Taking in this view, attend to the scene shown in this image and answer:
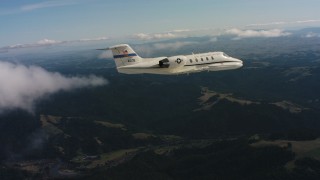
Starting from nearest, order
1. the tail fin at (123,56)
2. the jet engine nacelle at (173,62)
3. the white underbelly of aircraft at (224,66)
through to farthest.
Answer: the jet engine nacelle at (173,62) → the tail fin at (123,56) → the white underbelly of aircraft at (224,66)

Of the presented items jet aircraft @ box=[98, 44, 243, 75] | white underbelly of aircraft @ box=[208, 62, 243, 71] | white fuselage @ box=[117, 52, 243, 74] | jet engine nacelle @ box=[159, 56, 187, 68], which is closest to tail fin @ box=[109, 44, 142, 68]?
jet aircraft @ box=[98, 44, 243, 75]

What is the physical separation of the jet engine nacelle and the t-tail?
8724mm

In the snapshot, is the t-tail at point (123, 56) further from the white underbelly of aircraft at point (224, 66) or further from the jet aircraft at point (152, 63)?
the white underbelly of aircraft at point (224, 66)

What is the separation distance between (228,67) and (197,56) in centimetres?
1360

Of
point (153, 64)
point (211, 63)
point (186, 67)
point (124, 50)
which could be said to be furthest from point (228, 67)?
point (124, 50)

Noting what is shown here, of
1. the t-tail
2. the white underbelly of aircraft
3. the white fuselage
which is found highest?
the t-tail

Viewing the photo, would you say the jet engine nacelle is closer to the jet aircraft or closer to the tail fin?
the jet aircraft

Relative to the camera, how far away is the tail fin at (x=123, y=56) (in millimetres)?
125644

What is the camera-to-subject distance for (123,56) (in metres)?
127

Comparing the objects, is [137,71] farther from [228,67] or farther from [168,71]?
[228,67]

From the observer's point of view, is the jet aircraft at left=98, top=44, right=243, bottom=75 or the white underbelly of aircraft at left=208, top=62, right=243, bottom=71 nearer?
the jet aircraft at left=98, top=44, right=243, bottom=75

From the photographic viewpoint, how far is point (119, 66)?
12706 cm

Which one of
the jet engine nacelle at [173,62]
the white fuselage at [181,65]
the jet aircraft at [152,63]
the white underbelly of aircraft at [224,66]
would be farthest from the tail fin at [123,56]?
the white underbelly of aircraft at [224,66]

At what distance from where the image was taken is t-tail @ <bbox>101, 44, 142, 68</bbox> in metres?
126
